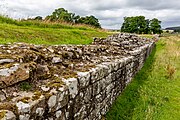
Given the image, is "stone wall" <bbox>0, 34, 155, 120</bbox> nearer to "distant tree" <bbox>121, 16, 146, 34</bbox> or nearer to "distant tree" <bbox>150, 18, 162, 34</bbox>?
"distant tree" <bbox>121, 16, 146, 34</bbox>

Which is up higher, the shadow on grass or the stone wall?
the stone wall

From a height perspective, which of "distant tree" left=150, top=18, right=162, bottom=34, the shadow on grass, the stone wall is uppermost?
the stone wall

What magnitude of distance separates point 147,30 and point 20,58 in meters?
Answer: 76.2

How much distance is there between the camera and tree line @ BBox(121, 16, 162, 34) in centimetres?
7681

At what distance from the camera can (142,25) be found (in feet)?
256

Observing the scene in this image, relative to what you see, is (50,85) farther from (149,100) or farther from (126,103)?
(149,100)

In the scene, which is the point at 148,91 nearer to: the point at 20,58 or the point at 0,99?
the point at 20,58

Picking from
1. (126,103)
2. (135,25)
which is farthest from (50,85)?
(135,25)

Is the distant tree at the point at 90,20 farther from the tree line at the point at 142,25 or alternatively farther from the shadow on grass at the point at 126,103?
the shadow on grass at the point at 126,103

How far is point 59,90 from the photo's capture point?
325 cm

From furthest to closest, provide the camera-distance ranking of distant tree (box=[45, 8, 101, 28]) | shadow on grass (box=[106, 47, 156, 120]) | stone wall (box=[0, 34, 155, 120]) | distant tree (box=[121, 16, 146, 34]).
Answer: distant tree (box=[121, 16, 146, 34]), distant tree (box=[45, 8, 101, 28]), shadow on grass (box=[106, 47, 156, 120]), stone wall (box=[0, 34, 155, 120])

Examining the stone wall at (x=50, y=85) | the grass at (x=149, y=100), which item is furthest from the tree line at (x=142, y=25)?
the stone wall at (x=50, y=85)

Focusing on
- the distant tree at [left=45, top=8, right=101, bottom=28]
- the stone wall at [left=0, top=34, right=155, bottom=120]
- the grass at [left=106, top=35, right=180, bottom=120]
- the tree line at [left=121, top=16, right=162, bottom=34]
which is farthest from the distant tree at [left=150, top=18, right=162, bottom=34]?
the stone wall at [left=0, top=34, right=155, bottom=120]

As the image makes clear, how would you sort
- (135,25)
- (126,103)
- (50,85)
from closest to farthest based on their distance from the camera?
(50,85)
(126,103)
(135,25)
